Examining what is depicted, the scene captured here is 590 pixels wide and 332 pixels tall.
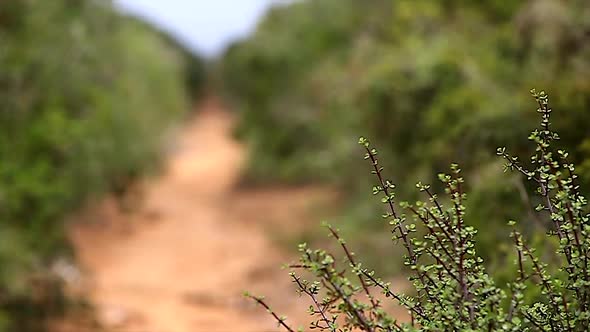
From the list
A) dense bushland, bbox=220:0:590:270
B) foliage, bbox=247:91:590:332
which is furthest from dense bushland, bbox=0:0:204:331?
foliage, bbox=247:91:590:332

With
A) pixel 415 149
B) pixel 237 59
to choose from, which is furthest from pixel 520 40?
pixel 237 59

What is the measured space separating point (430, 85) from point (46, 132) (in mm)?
5770

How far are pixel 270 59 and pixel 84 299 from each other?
10862mm

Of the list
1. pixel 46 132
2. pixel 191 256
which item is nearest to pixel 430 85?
pixel 46 132

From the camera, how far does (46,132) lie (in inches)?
439

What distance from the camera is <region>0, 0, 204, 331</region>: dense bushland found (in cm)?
1028

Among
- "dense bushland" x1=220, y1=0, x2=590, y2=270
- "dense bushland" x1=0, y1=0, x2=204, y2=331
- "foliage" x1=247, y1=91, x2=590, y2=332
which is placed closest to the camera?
"foliage" x1=247, y1=91, x2=590, y2=332

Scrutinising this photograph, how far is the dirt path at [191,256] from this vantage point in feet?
38.8

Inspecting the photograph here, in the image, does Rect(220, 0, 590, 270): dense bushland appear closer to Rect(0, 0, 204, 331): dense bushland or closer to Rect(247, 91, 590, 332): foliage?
Rect(247, 91, 590, 332): foliage

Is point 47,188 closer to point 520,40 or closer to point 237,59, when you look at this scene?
point 520,40

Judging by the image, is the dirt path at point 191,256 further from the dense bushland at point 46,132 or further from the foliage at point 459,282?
the foliage at point 459,282

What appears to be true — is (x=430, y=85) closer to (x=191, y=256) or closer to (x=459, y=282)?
(x=191, y=256)

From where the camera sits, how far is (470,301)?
259cm

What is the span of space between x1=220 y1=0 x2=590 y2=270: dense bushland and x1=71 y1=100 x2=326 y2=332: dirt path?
1.92 metres
